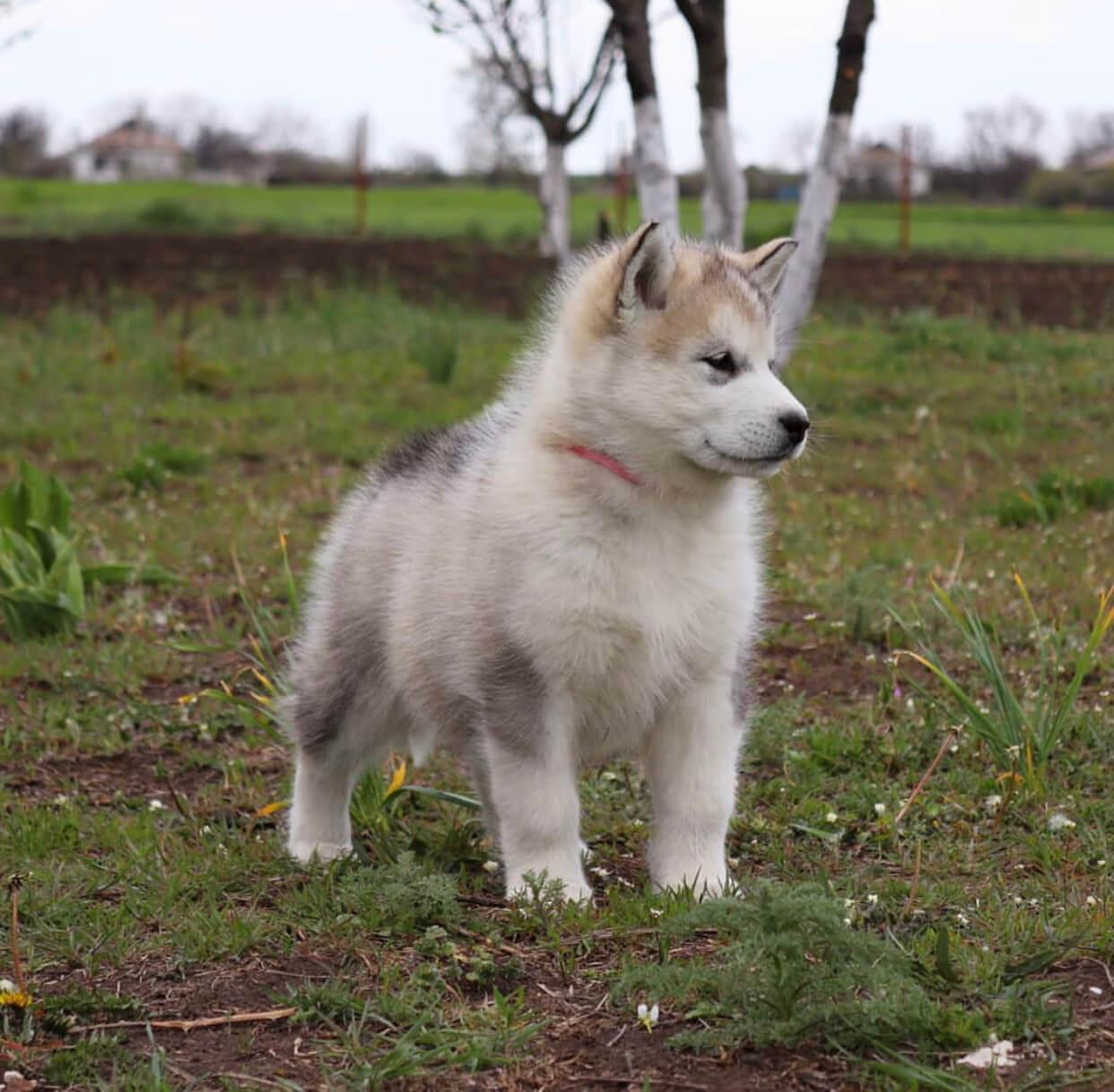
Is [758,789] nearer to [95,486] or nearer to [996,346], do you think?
[95,486]

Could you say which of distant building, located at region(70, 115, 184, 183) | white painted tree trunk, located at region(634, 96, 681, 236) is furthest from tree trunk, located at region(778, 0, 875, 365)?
distant building, located at region(70, 115, 184, 183)

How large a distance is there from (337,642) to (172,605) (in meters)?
2.40

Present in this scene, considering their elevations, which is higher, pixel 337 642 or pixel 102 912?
pixel 337 642

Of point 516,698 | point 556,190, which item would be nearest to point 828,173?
point 516,698

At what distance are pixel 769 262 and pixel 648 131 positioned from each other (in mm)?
4350

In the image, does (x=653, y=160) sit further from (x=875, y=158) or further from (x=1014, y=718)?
(x=875, y=158)

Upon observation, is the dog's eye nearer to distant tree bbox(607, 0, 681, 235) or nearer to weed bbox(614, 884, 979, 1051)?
weed bbox(614, 884, 979, 1051)

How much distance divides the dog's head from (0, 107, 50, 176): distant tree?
2245 inches

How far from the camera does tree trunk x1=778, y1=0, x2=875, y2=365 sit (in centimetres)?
794

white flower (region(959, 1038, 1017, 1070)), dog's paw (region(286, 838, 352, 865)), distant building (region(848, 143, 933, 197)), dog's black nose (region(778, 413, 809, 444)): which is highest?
distant building (region(848, 143, 933, 197))

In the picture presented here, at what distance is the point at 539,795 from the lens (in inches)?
139

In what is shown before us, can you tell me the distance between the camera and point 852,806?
430 centimetres

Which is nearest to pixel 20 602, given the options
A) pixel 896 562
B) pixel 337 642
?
pixel 337 642

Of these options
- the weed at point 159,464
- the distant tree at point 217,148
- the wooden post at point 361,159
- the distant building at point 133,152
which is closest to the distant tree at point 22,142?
the distant tree at point 217,148
